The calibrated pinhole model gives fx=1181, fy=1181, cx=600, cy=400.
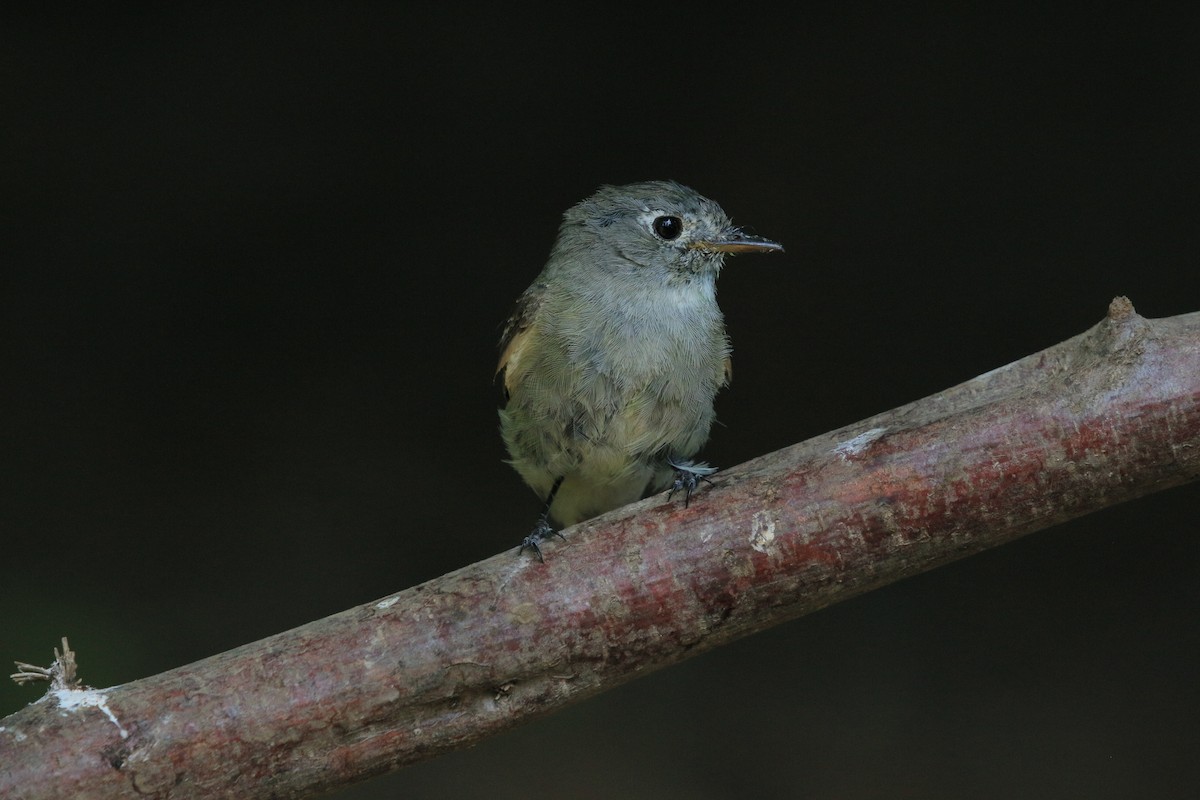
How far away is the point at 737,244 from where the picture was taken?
332 centimetres

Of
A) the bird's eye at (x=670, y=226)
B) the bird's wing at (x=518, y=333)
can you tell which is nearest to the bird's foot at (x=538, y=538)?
the bird's wing at (x=518, y=333)

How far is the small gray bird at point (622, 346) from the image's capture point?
3.17m

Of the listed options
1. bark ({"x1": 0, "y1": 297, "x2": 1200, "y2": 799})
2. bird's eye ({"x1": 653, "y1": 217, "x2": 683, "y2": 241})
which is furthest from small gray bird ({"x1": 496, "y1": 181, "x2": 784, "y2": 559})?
bark ({"x1": 0, "y1": 297, "x2": 1200, "y2": 799})

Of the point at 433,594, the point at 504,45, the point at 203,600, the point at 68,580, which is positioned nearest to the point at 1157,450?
the point at 433,594

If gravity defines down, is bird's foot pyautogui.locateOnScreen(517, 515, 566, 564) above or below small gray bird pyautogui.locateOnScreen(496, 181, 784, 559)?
below

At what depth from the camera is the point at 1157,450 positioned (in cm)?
256

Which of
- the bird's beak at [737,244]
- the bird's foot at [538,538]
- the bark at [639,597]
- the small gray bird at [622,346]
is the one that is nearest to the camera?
the bark at [639,597]

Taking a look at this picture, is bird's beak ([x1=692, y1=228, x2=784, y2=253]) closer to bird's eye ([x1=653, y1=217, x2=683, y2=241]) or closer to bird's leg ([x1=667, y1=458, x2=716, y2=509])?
bird's eye ([x1=653, y1=217, x2=683, y2=241])

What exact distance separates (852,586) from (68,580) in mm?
3349

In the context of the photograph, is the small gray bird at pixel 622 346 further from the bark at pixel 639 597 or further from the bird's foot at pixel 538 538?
the bark at pixel 639 597

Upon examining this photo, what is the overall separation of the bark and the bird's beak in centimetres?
80

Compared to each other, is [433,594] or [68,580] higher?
[68,580]

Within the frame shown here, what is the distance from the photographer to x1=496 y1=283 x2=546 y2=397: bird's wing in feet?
10.9

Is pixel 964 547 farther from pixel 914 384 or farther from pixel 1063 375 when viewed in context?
pixel 914 384
